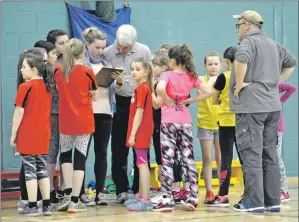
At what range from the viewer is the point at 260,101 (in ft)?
22.0

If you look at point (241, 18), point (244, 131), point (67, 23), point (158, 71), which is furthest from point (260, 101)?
point (67, 23)

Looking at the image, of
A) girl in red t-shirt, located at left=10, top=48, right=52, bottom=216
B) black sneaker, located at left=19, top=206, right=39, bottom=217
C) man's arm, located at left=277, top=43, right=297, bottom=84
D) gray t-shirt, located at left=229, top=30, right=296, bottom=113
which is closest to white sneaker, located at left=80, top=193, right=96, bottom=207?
girl in red t-shirt, located at left=10, top=48, right=52, bottom=216

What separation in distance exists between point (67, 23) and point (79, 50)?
220 centimetres

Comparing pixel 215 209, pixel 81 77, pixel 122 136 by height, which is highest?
pixel 81 77

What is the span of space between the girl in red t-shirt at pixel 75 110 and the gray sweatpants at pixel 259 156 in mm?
1377

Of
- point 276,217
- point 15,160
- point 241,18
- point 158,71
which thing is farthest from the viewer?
point 15,160

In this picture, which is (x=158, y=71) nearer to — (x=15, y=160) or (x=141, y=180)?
(x=141, y=180)

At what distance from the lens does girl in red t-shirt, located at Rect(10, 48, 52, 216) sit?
6668mm

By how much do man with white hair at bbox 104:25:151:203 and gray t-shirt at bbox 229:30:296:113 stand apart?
1291 millimetres

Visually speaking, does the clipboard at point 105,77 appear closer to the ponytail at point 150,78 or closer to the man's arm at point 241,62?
the ponytail at point 150,78

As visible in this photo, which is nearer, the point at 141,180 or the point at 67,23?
the point at 141,180

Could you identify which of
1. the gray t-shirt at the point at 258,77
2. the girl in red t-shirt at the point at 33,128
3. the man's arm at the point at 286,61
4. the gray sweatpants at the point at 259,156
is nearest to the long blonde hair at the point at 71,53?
the girl in red t-shirt at the point at 33,128

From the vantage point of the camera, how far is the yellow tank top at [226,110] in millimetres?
7320

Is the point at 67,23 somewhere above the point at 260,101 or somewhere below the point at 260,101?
above
